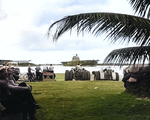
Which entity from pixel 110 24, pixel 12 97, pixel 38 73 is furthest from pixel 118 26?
pixel 38 73

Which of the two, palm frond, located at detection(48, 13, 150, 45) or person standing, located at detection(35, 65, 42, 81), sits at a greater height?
palm frond, located at detection(48, 13, 150, 45)

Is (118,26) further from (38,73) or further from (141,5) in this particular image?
(38,73)

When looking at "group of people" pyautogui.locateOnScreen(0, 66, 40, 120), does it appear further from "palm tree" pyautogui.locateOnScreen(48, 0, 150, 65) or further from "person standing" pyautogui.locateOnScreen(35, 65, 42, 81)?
"person standing" pyautogui.locateOnScreen(35, 65, 42, 81)

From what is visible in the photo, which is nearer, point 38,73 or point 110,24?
point 110,24

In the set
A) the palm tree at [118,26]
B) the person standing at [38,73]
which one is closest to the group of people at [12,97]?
the palm tree at [118,26]

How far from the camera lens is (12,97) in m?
2.60

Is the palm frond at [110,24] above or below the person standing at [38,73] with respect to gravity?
above

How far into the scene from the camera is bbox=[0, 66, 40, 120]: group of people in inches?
96.6

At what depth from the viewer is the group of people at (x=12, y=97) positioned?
96.6 inches

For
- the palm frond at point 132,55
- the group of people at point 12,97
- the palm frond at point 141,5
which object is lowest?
the group of people at point 12,97

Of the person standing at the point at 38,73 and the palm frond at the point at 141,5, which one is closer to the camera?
the palm frond at the point at 141,5

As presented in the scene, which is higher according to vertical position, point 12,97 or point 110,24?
point 110,24

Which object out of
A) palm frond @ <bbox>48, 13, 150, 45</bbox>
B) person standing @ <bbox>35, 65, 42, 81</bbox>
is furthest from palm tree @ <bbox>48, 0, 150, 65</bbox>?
person standing @ <bbox>35, 65, 42, 81</bbox>

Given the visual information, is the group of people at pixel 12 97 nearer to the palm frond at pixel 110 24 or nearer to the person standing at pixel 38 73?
the palm frond at pixel 110 24
